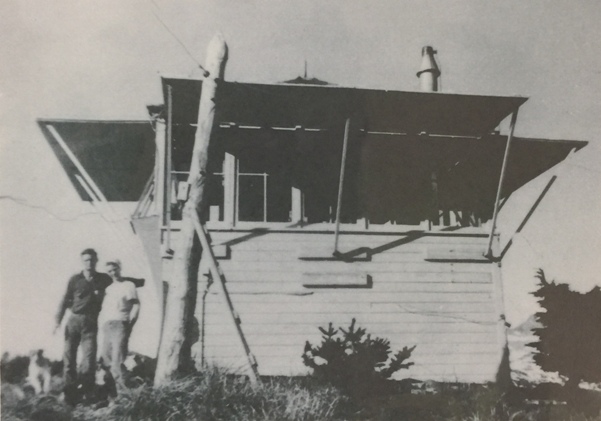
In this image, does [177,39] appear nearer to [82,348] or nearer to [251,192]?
[251,192]

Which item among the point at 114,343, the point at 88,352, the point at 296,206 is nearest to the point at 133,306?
the point at 114,343

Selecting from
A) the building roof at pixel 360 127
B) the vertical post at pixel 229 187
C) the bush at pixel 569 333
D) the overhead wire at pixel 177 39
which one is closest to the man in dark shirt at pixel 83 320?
the building roof at pixel 360 127

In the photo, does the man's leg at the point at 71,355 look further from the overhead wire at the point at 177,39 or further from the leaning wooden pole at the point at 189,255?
the overhead wire at the point at 177,39

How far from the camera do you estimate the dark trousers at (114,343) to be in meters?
5.31

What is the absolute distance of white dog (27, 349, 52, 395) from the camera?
496 cm

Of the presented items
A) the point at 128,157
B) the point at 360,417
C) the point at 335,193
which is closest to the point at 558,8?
the point at 335,193

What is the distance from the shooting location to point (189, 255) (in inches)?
200

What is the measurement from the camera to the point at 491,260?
7195 mm

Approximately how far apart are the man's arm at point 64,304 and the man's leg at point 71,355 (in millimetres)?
105

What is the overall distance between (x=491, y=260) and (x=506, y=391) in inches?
73.0

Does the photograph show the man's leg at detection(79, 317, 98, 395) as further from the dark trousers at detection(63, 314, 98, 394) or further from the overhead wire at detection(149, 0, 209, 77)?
the overhead wire at detection(149, 0, 209, 77)

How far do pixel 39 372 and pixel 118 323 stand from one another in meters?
0.86

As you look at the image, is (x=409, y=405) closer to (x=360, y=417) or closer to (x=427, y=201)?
(x=360, y=417)

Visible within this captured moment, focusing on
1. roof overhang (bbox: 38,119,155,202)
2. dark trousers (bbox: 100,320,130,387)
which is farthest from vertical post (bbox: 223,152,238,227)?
Result: dark trousers (bbox: 100,320,130,387)
